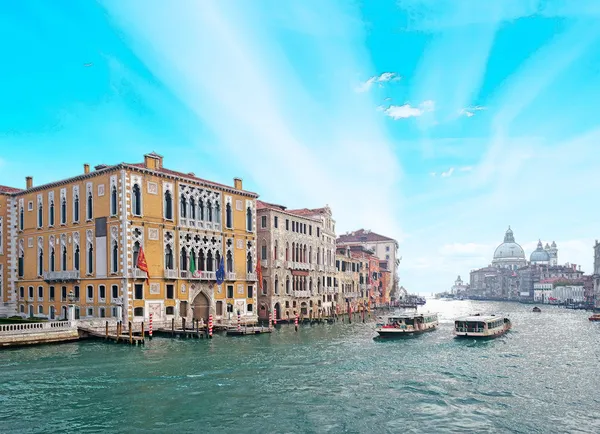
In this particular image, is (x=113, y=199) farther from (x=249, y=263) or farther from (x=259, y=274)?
(x=259, y=274)

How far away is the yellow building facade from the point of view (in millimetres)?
39812

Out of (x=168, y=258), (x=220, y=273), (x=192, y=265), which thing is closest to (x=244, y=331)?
(x=220, y=273)

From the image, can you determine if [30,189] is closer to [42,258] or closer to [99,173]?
[42,258]

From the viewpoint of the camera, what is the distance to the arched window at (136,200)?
131ft

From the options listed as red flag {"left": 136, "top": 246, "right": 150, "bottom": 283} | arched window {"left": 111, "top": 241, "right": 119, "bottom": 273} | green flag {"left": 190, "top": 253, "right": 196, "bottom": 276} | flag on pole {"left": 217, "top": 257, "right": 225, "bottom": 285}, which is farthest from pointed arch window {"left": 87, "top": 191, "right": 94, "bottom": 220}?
flag on pole {"left": 217, "top": 257, "right": 225, "bottom": 285}

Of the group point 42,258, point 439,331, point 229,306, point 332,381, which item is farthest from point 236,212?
point 332,381

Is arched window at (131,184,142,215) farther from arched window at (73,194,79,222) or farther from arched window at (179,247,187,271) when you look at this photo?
arched window at (73,194,79,222)

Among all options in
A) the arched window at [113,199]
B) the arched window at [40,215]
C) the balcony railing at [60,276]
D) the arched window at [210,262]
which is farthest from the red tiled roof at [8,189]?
the arched window at [210,262]

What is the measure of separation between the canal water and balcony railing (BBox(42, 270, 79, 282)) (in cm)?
856

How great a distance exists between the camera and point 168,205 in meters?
42.5

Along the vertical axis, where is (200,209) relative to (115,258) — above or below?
above

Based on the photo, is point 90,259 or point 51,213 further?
point 51,213

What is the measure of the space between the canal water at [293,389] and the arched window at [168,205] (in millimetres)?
10089

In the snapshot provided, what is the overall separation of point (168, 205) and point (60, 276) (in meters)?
9.53
